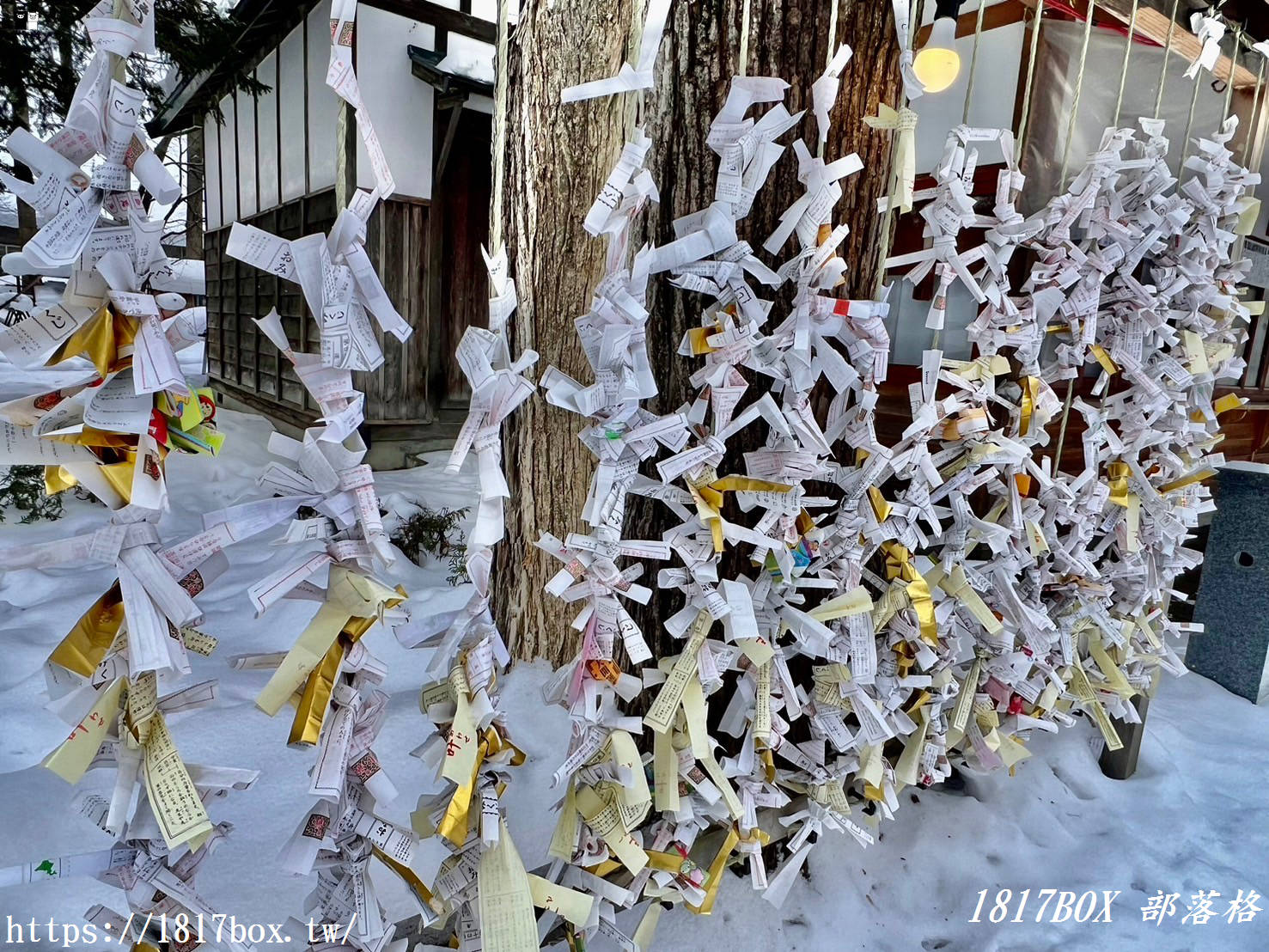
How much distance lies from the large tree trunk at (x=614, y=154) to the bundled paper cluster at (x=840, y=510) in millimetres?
72

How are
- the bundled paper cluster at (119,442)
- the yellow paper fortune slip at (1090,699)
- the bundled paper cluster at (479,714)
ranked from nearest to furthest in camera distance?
the bundled paper cluster at (119,442) < the bundled paper cluster at (479,714) < the yellow paper fortune slip at (1090,699)

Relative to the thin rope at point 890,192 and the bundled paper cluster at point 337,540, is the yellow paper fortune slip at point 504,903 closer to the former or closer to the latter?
the bundled paper cluster at point 337,540

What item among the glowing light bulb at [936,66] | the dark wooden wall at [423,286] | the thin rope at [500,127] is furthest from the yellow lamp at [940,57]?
the dark wooden wall at [423,286]

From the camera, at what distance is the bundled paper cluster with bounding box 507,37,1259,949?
118cm

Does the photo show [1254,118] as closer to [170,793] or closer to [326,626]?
[326,626]

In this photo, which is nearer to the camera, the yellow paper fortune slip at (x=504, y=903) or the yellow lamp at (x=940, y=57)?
the yellow paper fortune slip at (x=504, y=903)

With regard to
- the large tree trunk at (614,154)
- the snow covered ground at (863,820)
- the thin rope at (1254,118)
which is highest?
the thin rope at (1254,118)

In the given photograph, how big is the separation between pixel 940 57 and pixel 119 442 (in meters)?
1.65

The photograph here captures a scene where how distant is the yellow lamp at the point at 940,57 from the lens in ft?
4.78

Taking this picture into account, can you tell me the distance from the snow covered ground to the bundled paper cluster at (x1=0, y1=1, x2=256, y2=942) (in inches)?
19.3

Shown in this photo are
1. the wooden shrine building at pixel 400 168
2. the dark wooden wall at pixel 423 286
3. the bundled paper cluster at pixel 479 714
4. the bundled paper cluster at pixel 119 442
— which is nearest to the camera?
the bundled paper cluster at pixel 119 442

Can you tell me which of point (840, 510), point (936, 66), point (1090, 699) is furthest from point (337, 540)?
point (1090, 699)

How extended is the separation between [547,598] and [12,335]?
0.95m

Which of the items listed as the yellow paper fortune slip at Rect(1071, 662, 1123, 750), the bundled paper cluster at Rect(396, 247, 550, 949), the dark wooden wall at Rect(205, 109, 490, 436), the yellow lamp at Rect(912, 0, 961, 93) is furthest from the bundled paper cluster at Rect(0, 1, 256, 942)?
the dark wooden wall at Rect(205, 109, 490, 436)
